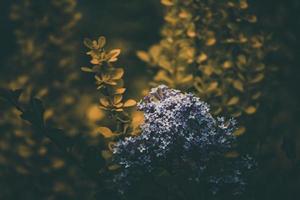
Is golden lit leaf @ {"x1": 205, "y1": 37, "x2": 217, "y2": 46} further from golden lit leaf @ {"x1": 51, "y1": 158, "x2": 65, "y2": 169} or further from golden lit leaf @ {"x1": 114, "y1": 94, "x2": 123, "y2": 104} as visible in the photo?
golden lit leaf @ {"x1": 51, "y1": 158, "x2": 65, "y2": 169}

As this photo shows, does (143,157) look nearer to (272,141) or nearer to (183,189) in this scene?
(183,189)

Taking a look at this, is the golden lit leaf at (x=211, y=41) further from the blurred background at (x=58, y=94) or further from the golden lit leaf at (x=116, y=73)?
the golden lit leaf at (x=116, y=73)

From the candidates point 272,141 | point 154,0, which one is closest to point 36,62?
point 272,141

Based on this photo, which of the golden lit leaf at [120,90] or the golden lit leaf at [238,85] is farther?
the golden lit leaf at [238,85]

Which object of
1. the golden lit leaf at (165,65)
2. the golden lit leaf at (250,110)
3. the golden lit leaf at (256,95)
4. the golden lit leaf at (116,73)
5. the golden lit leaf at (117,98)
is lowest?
the golden lit leaf at (117,98)

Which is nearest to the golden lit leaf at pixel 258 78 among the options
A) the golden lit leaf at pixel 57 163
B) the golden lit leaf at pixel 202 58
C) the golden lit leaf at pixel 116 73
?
the golden lit leaf at pixel 202 58

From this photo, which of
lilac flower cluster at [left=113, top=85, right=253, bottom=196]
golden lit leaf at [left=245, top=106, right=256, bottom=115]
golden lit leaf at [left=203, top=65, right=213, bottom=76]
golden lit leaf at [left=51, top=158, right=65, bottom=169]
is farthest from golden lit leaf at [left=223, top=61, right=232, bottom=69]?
golden lit leaf at [left=51, top=158, right=65, bottom=169]

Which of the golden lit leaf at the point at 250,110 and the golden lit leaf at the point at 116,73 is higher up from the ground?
the golden lit leaf at the point at 250,110

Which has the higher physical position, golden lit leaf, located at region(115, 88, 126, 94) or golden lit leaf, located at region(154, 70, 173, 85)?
golden lit leaf, located at region(154, 70, 173, 85)
